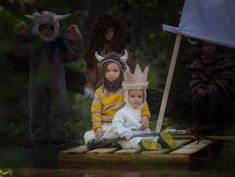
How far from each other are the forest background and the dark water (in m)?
0.74

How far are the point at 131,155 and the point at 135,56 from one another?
30.8ft

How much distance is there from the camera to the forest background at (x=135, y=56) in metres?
3.80

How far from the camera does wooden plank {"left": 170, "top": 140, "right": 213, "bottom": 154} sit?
6324mm

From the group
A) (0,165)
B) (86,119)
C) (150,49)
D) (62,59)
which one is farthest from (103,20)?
(150,49)

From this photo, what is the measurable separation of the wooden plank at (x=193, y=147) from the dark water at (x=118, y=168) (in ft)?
0.42

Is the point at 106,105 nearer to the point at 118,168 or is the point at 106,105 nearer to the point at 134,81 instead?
the point at 134,81

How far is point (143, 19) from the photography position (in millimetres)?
17141

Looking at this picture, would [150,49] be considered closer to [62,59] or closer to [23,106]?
[23,106]

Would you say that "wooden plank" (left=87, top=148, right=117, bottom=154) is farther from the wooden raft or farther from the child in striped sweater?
the child in striped sweater

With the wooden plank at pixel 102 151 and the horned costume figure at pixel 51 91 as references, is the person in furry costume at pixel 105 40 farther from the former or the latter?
the wooden plank at pixel 102 151

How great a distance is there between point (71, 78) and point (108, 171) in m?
5.12

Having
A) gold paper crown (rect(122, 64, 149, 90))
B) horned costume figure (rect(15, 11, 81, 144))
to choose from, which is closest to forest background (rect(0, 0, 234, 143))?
horned costume figure (rect(15, 11, 81, 144))

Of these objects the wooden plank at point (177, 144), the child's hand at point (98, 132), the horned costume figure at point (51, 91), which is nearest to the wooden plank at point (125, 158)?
the wooden plank at point (177, 144)

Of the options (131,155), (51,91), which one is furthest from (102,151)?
(51,91)
